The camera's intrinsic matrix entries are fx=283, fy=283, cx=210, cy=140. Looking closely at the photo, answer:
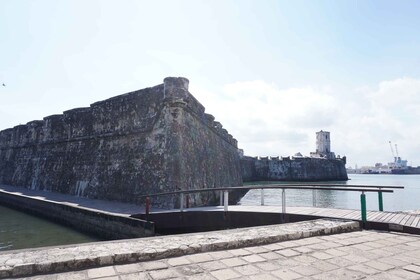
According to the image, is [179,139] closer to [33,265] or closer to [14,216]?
[33,265]

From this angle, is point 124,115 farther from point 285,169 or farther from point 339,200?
point 285,169

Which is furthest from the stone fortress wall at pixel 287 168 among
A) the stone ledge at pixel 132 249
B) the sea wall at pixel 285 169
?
the stone ledge at pixel 132 249

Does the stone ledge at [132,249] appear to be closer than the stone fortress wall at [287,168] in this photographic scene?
Yes

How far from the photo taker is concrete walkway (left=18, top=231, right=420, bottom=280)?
3383mm

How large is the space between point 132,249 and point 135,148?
9.49 metres

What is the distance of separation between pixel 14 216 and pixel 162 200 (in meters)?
9.27

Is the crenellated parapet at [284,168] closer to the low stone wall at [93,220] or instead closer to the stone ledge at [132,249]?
the low stone wall at [93,220]

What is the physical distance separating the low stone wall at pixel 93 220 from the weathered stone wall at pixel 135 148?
2139 millimetres

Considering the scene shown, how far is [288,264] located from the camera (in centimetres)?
383

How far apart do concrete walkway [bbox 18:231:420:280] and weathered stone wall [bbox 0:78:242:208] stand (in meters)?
6.63

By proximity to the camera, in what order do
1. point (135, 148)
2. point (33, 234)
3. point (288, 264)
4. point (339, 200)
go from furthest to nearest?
point (339, 200)
point (135, 148)
point (33, 234)
point (288, 264)

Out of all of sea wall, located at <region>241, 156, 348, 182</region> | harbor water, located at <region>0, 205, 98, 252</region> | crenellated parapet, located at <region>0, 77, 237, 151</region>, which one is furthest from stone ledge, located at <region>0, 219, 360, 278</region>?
sea wall, located at <region>241, 156, 348, 182</region>

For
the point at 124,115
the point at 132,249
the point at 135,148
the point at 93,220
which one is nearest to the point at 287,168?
the point at 124,115

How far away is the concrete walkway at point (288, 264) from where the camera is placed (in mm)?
3383
